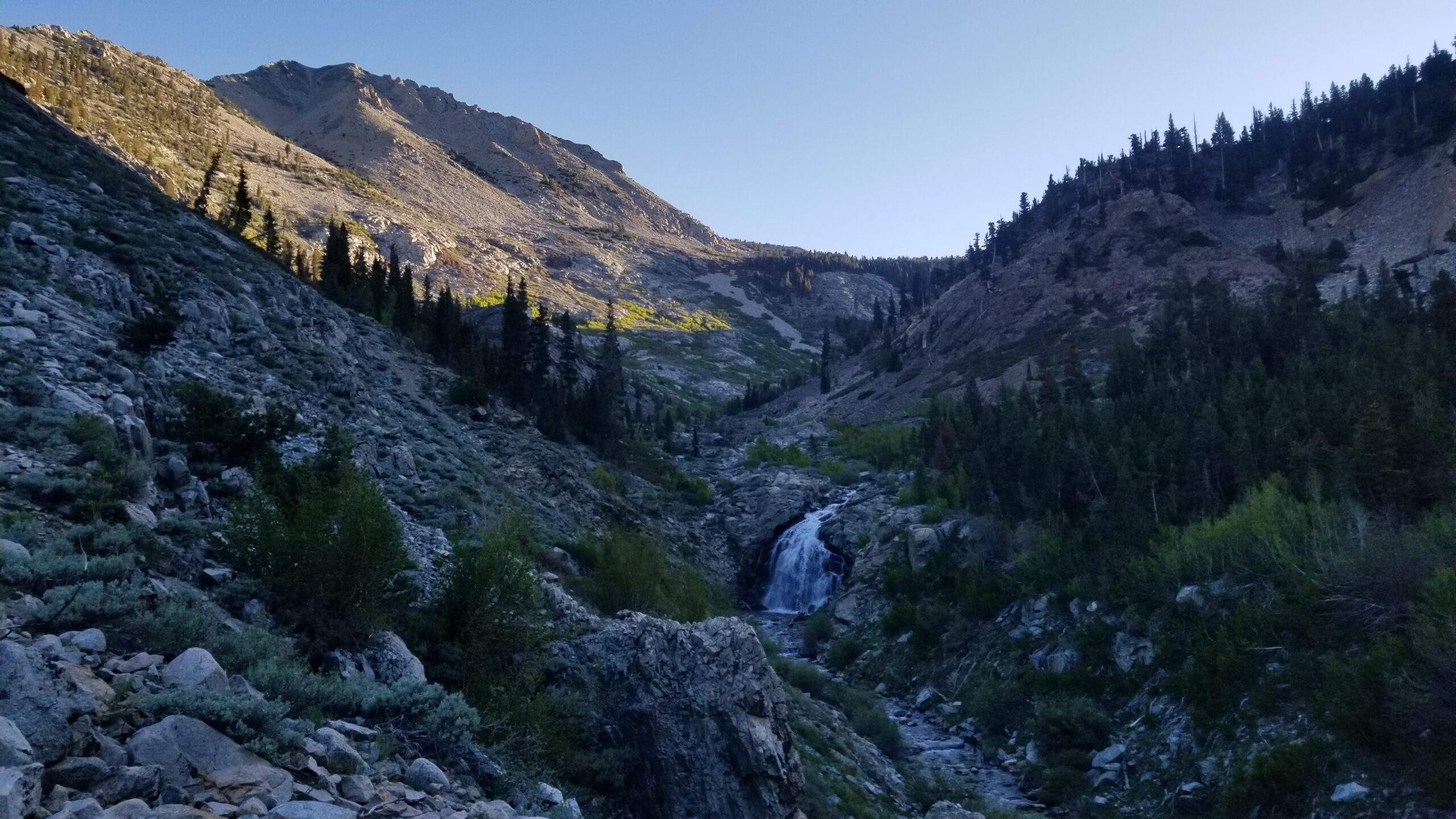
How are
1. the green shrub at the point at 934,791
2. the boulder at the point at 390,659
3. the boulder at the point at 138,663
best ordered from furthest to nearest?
the green shrub at the point at 934,791 < the boulder at the point at 390,659 < the boulder at the point at 138,663

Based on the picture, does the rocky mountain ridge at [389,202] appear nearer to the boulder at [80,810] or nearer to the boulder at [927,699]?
the boulder at [927,699]

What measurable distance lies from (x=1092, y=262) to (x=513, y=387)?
7234 cm

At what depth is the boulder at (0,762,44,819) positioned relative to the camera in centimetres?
398

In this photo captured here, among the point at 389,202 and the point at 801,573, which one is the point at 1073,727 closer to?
the point at 801,573

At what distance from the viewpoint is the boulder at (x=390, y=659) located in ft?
32.9

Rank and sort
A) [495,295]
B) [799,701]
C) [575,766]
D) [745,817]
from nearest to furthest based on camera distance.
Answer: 1. [575,766]
2. [745,817]
3. [799,701]
4. [495,295]

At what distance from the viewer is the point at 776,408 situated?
101 m

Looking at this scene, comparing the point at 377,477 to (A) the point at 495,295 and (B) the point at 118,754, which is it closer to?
(B) the point at 118,754

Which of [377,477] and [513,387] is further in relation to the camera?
[513,387]

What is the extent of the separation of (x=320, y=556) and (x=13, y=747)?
6.09m

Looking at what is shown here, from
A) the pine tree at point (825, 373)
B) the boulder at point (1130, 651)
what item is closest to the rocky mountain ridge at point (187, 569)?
the boulder at point (1130, 651)

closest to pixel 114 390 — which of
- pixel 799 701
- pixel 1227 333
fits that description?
pixel 799 701

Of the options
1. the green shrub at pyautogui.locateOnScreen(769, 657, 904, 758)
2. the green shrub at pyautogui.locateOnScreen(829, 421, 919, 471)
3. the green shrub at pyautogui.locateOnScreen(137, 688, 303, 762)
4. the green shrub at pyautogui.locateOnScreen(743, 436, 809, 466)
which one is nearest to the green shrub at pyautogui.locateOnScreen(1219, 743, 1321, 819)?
the green shrub at pyautogui.locateOnScreen(769, 657, 904, 758)

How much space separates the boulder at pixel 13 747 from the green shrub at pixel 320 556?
538 centimetres
